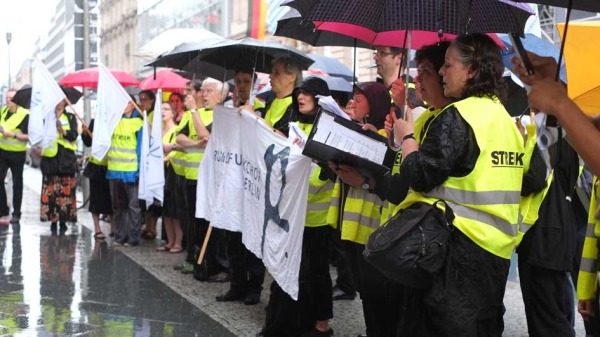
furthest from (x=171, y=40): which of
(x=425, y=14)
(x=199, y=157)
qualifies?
(x=425, y=14)

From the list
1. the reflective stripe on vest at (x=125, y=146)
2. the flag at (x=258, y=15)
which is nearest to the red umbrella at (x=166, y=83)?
the reflective stripe on vest at (x=125, y=146)

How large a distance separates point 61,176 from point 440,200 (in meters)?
9.26

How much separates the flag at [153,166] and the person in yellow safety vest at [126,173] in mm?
1080

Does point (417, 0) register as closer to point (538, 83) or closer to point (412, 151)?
point (412, 151)

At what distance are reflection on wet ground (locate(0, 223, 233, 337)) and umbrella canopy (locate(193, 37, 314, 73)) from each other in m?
2.14

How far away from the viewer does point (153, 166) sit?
930 cm

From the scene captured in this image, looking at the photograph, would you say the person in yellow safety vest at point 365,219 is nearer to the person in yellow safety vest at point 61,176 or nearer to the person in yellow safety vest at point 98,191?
the person in yellow safety vest at point 98,191

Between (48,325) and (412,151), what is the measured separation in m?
3.78

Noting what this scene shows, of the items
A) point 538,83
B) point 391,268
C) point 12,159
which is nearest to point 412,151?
point 391,268

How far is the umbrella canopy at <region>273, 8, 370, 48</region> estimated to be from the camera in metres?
6.34

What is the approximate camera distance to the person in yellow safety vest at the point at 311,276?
577 centimetres

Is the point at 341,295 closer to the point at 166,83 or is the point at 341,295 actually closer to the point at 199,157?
the point at 199,157

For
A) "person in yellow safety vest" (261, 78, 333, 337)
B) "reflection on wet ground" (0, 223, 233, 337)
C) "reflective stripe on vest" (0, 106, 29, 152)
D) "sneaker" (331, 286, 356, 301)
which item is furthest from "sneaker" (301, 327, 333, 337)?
"reflective stripe on vest" (0, 106, 29, 152)

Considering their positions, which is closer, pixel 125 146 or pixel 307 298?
pixel 307 298
